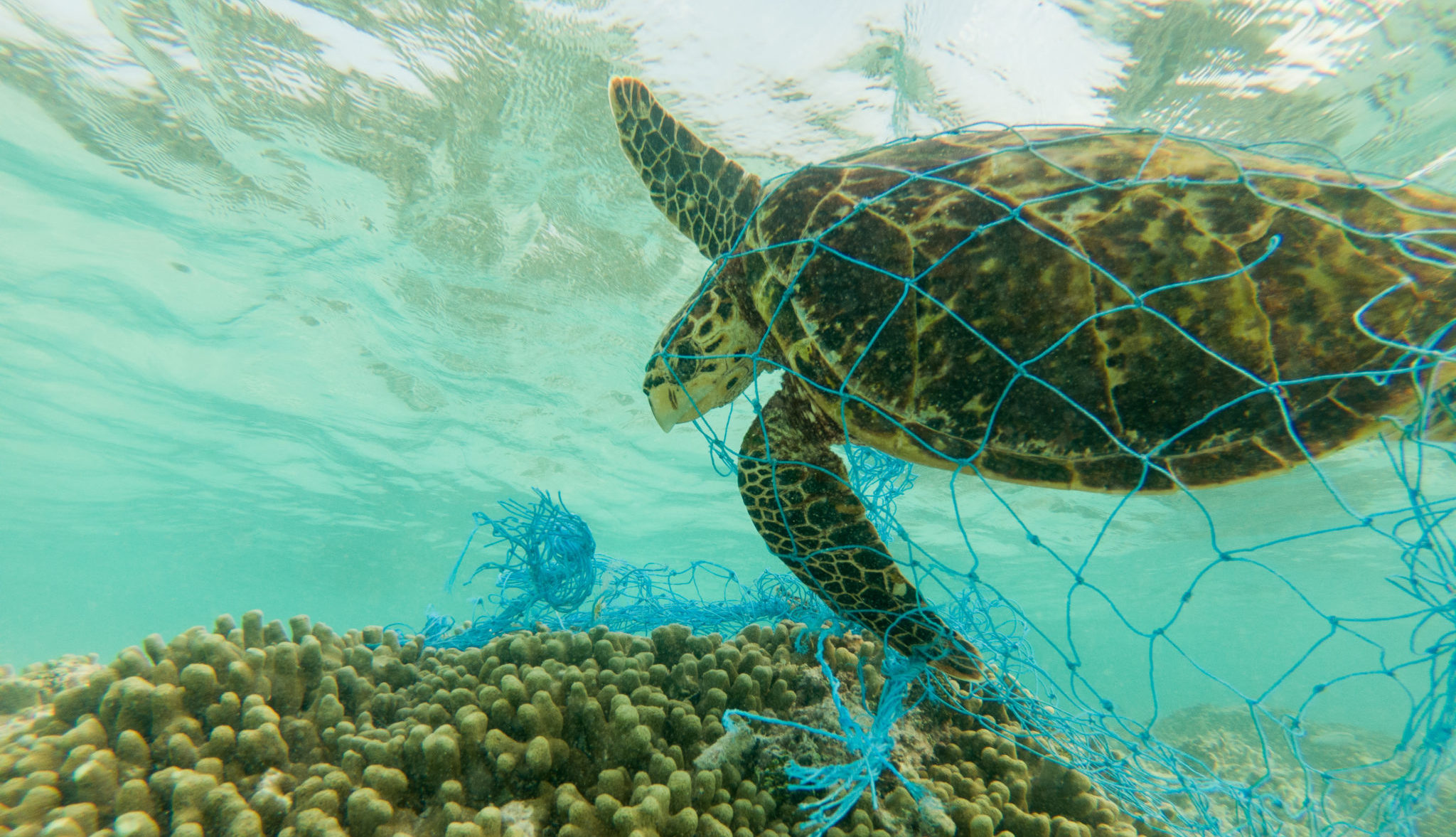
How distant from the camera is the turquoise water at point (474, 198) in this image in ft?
19.6

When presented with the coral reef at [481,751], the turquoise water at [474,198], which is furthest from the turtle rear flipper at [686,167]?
the coral reef at [481,751]

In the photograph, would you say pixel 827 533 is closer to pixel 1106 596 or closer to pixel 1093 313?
pixel 1106 596

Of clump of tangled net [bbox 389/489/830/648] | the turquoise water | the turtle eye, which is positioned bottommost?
clump of tangled net [bbox 389/489/830/648]

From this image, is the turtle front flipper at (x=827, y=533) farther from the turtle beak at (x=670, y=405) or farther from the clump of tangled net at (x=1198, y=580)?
the turtle beak at (x=670, y=405)

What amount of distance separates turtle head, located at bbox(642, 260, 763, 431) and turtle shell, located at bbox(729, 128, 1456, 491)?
78cm

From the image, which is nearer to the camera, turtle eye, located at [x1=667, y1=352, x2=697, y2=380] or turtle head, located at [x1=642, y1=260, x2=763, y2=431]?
turtle head, located at [x1=642, y1=260, x2=763, y2=431]

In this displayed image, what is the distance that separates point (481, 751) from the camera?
229cm

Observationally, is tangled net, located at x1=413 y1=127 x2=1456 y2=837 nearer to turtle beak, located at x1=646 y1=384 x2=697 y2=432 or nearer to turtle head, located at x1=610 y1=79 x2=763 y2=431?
turtle head, located at x1=610 y1=79 x2=763 y2=431

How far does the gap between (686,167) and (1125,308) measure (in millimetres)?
3308

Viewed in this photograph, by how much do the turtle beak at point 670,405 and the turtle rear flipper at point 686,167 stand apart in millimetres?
1267

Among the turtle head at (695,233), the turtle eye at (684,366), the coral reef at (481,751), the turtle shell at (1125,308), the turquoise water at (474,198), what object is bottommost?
the coral reef at (481,751)

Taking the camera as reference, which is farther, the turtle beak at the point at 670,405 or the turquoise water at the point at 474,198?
the turquoise water at the point at 474,198

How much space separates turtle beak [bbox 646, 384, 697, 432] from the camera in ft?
12.6

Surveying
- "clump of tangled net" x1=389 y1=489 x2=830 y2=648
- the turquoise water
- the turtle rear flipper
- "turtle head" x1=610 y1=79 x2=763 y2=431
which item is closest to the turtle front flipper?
"turtle head" x1=610 y1=79 x2=763 y2=431
